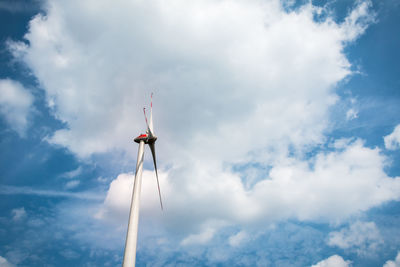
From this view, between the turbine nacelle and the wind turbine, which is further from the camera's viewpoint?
the turbine nacelle

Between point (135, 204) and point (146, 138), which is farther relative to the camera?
point (146, 138)

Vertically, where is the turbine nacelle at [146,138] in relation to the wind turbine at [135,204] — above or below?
above

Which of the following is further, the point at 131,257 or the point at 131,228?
the point at 131,228

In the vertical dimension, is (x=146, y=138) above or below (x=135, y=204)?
above

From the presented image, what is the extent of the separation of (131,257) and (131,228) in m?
4.54

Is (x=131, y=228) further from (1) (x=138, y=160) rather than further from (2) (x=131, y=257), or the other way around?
(1) (x=138, y=160)

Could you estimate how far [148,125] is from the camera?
5772 centimetres

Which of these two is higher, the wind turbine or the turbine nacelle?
the turbine nacelle

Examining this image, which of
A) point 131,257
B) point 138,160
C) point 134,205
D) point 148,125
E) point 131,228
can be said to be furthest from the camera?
point 148,125

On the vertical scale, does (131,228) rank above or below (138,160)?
below

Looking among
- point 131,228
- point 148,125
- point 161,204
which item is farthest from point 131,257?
point 148,125

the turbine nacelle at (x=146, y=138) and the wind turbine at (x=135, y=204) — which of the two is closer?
the wind turbine at (x=135, y=204)

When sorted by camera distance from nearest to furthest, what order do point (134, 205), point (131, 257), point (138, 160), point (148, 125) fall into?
→ point (131, 257) → point (134, 205) → point (138, 160) → point (148, 125)

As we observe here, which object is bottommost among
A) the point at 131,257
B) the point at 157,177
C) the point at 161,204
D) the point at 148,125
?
the point at 131,257
